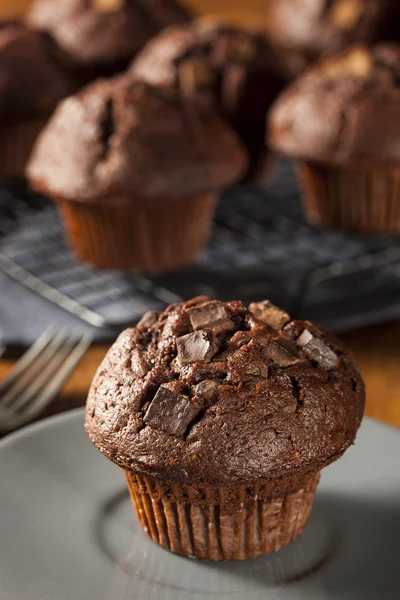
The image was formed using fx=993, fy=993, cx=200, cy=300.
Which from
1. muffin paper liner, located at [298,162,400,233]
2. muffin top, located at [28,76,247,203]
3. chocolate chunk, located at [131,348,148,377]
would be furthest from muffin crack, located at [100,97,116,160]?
chocolate chunk, located at [131,348,148,377]

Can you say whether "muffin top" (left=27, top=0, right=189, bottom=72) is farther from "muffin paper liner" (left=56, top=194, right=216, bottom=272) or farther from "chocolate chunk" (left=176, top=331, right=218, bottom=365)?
"chocolate chunk" (left=176, top=331, right=218, bottom=365)

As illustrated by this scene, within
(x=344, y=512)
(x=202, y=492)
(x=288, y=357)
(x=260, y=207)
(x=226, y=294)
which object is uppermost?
(x=288, y=357)

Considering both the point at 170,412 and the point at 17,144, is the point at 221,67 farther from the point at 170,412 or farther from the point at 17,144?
the point at 170,412

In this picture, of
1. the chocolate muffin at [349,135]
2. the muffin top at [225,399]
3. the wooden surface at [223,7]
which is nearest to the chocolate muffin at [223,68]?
the chocolate muffin at [349,135]

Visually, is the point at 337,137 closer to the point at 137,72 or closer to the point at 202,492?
the point at 137,72

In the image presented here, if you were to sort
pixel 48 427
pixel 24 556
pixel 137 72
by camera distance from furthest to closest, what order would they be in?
pixel 137 72 < pixel 48 427 < pixel 24 556

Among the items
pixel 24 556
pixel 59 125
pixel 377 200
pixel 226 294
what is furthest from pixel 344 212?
pixel 24 556

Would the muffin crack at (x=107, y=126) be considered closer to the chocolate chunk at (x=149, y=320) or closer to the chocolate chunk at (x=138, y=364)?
the chocolate chunk at (x=149, y=320)
